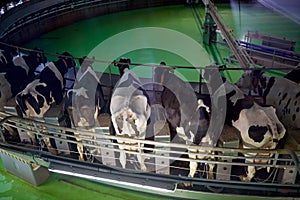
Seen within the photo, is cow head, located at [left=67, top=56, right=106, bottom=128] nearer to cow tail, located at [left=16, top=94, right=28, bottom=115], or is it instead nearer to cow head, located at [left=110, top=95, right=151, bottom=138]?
cow head, located at [left=110, top=95, right=151, bottom=138]

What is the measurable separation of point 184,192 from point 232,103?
1076mm

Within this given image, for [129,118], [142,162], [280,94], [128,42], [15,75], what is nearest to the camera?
[129,118]

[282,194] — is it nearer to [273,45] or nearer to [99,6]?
[273,45]

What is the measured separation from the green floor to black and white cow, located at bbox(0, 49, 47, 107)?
3.46 ft

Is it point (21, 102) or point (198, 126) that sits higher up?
point (21, 102)

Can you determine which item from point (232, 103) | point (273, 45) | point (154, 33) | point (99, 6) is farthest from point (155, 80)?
point (99, 6)

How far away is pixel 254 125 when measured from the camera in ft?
9.30

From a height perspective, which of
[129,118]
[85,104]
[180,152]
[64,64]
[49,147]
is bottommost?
[49,147]

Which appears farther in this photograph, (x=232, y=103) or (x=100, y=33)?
(x=100, y=33)

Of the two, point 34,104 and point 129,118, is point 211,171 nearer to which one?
point 129,118

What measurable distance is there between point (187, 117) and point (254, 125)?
66 centimetres

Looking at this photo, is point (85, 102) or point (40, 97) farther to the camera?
point (40, 97)

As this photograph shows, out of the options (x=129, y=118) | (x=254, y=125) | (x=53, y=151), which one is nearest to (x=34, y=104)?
(x=53, y=151)

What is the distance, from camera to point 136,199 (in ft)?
11.6
